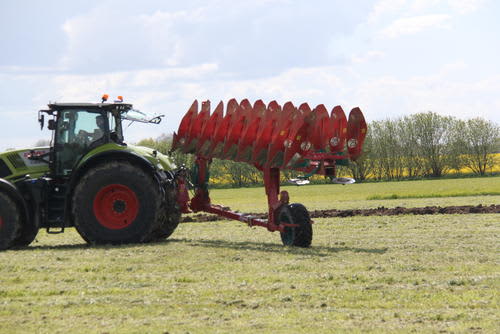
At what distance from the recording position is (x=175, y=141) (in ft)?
53.7

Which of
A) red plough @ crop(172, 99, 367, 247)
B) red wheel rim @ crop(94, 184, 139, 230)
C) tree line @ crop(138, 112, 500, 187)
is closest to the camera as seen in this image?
red plough @ crop(172, 99, 367, 247)

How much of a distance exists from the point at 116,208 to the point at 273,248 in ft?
9.72

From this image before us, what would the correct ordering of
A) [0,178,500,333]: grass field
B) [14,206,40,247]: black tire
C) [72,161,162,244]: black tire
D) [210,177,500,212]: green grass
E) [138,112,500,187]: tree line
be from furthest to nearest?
[138,112,500,187]: tree line, [210,177,500,212]: green grass, [14,206,40,247]: black tire, [72,161,162,244]: black tire, [0,178,500,333]: grass field

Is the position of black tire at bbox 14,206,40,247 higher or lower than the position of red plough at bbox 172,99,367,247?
lower

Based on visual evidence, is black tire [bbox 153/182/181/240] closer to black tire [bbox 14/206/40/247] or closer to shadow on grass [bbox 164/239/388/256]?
shadow on grass [bbox 164/239/388/256]

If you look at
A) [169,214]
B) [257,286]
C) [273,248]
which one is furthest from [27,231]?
[257,286]

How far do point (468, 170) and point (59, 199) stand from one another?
218 ft

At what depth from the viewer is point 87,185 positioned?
47.2ft

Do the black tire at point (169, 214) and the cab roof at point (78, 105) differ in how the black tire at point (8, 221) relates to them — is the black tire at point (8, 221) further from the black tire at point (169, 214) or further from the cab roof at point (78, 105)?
the black tire at point (169, 214)

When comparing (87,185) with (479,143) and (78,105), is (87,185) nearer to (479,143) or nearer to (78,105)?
(78,105)

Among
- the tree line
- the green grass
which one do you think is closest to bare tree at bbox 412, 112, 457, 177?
the tree line

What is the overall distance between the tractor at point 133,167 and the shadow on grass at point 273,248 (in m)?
0.32

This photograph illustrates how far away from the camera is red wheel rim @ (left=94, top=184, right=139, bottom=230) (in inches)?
571

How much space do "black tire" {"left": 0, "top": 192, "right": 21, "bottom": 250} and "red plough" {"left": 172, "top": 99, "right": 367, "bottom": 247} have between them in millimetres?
4035
